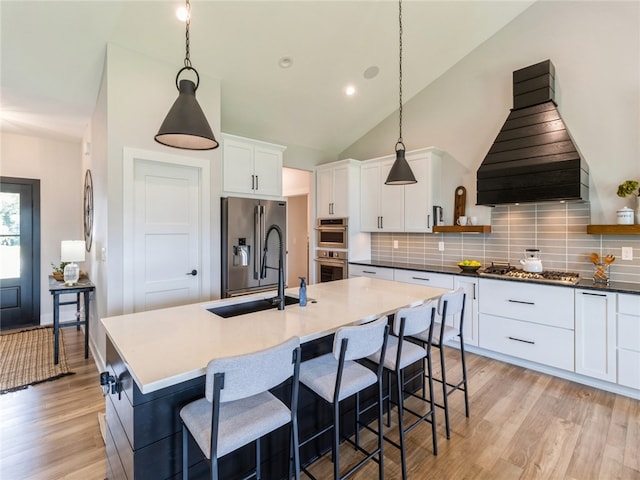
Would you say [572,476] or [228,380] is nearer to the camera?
[228,380]

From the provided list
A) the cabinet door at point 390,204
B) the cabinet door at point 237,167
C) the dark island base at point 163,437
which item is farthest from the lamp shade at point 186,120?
the cabinet door at point 390,204

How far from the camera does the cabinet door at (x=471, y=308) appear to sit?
11.9ft

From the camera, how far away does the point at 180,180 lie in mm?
3303

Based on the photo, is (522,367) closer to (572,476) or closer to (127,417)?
(572,476)

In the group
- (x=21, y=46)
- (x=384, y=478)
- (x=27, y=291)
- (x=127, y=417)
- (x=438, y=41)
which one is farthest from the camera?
(x=27, y=291)

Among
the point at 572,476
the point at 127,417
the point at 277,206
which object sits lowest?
the point at 572,476

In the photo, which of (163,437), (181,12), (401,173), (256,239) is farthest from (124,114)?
(163,437)

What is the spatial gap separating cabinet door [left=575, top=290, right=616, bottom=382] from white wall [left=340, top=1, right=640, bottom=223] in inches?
35.6

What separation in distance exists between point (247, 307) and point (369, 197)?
321cm

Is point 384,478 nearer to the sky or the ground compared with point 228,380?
nearer to the ground

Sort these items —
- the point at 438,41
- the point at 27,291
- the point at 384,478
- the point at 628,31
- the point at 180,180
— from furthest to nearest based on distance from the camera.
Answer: the point at 27,291 → the point at 438,41 → the point at 180,180 → the point at 628,31 → the point at 384,478

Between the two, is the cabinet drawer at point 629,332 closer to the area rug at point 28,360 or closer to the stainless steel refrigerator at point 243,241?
the stainless steel refrigerator at point 243,241

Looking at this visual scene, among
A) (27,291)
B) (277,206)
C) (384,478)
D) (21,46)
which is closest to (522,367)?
(384,478)

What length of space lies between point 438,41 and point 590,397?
4.06m
